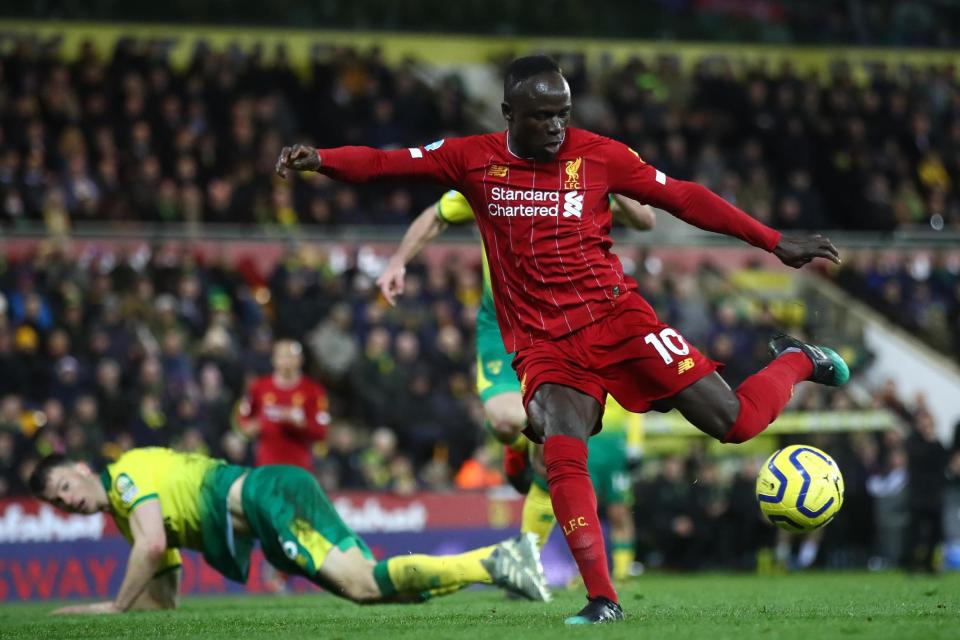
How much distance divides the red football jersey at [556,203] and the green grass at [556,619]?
146cm

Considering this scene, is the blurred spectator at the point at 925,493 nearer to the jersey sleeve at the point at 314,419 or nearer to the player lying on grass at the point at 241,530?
the jersey sleeve at the point at 314,419

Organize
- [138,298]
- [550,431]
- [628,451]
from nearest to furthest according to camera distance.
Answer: [550,431]
[628,451]
[138,298]

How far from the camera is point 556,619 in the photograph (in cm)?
708

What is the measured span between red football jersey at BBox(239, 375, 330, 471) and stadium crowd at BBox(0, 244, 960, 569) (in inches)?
87.7

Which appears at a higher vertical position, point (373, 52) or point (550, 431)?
point (373, 52)

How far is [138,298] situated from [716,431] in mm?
11410

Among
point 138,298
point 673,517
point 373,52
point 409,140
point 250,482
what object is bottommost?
point 673,517

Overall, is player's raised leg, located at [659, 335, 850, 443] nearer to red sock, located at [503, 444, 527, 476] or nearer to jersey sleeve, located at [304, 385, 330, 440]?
red sock, located at [503, 444, 527, 476]

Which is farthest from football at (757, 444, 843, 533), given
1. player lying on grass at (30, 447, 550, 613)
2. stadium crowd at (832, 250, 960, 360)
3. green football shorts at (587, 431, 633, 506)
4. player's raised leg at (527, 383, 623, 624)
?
stadium crowd at (832, 250, 960, 360)

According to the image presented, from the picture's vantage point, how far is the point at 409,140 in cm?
2169

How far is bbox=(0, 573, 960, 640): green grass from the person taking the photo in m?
6.22

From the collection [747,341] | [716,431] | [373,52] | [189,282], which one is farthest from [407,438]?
[716,431]

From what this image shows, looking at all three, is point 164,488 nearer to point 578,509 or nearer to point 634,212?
point 634,212

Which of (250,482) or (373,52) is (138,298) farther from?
(250,482)
